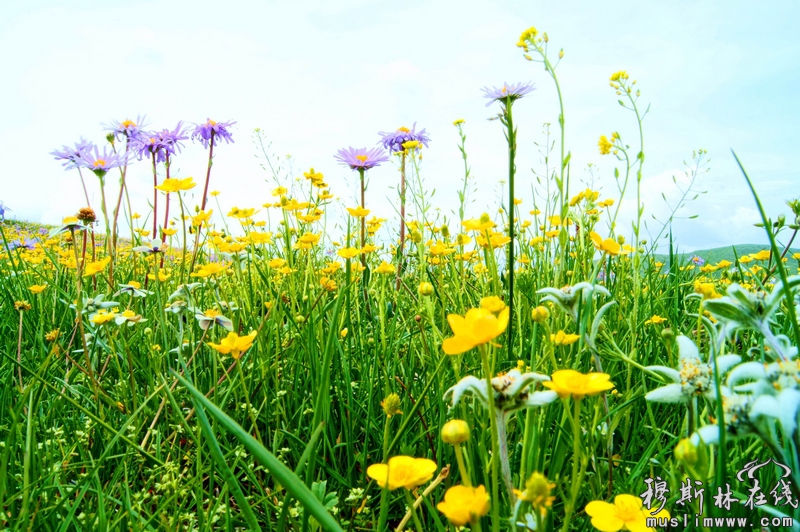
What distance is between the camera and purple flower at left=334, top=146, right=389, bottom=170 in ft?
8.24

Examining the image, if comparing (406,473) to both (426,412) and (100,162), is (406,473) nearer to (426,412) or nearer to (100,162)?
(426,412)

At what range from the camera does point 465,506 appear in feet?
1.68

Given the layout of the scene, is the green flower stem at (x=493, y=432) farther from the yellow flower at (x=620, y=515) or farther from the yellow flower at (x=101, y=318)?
the yellow flower at (x=101, y=318)

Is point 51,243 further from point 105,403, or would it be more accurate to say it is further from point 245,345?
point 245,345

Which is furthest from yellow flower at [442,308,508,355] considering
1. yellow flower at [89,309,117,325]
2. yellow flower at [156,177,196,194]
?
yellow flower at [156,177,196,194]

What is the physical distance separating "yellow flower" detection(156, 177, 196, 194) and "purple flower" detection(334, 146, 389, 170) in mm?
890

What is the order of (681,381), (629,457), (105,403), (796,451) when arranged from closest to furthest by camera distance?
(796,451), (681,381), (629,457), (105,403)

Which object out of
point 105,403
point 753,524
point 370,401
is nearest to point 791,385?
point 753,524

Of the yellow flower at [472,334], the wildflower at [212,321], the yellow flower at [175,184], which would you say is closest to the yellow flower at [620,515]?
the yellow flower at [472,334]

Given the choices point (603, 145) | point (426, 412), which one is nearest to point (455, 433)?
point (426, 412)

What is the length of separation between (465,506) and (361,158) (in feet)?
6.96

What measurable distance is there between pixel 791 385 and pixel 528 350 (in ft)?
3.50

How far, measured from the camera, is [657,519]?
0.69m

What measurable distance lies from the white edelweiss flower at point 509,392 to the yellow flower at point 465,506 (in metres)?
0.12
